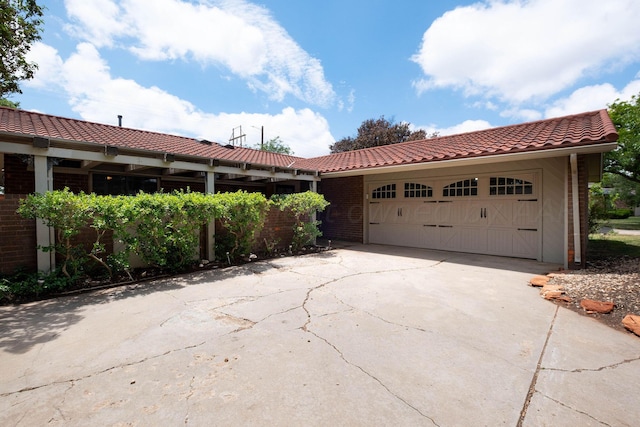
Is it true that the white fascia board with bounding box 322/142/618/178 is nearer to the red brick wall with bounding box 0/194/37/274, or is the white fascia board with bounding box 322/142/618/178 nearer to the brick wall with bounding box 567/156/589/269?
the brick wall with bounding box 567/156/589/269

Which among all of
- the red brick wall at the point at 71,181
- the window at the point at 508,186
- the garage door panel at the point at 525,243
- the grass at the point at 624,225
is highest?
the red brick wall at the point at 71,181

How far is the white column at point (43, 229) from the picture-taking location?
5.01 metres

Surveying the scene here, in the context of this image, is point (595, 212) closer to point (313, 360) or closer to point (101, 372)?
point (313, 360)

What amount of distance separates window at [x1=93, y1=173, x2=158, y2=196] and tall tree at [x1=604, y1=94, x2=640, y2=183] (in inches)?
899

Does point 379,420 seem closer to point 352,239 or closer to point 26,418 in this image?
point 26,418

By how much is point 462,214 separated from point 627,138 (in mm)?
15610

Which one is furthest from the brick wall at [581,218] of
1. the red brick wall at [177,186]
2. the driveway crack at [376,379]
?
the red brick wall at [177,186]

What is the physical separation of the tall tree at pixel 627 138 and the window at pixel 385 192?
1440cm

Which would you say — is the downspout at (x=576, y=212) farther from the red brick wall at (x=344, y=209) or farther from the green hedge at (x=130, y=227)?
the green hedge at (x=130, y=227)

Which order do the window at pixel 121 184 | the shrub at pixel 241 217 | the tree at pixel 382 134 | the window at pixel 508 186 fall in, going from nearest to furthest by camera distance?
the shrub at pixel 241 217, the window at pixel 508 186, the window at pixel 121 184, the tree at pixel 382 134

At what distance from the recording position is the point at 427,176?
373 inches

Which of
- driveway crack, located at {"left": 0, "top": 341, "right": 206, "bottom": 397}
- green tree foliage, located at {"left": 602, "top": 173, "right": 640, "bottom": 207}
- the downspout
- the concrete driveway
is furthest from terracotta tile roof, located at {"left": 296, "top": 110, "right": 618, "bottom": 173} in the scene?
green tree foliage, located at {"left": 602, "top": 173, "right": 640, "bottom": 207}

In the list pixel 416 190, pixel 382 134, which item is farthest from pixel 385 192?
pixel 382 134

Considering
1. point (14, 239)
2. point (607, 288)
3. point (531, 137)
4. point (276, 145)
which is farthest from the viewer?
point (276, 145)
